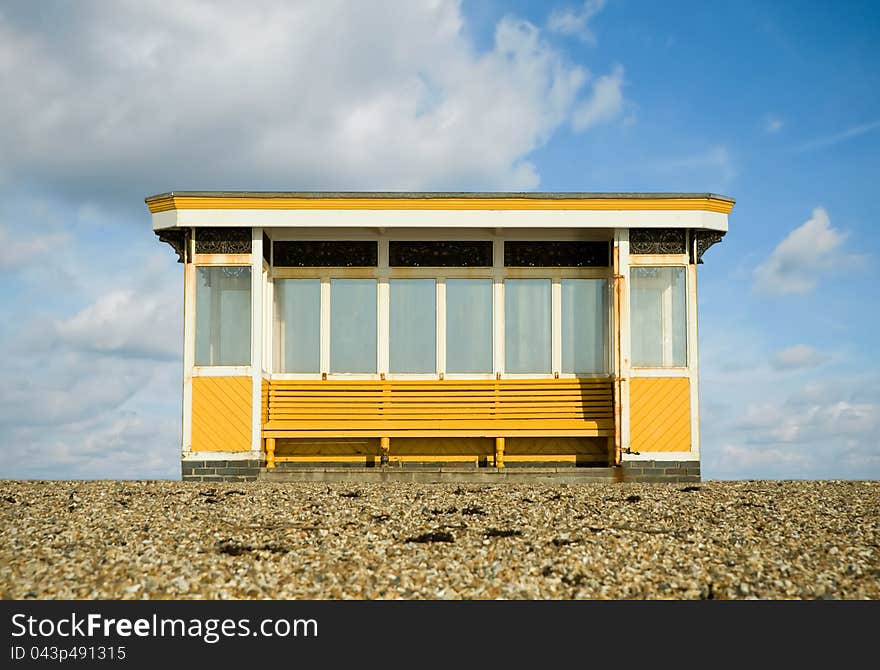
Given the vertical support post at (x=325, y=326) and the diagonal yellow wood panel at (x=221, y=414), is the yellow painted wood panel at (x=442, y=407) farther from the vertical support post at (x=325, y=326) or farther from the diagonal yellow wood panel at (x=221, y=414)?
the diagonal yellow wood panel at (x=221, y=414)

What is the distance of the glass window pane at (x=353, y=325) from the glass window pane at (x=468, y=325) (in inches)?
47.6

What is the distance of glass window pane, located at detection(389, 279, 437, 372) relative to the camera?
49.9ft

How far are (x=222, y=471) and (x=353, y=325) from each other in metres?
3.02

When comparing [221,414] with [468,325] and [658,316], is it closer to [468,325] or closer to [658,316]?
[468,325]

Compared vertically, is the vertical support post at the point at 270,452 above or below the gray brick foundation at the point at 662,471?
above

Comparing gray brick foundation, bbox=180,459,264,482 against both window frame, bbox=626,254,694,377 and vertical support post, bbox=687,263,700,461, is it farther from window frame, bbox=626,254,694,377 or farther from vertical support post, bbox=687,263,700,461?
vertical support post, bbox=687,263,700,461

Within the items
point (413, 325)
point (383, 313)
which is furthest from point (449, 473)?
point (383, 313)

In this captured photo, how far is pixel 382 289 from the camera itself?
1525 centimetres

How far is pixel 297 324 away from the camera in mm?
15367

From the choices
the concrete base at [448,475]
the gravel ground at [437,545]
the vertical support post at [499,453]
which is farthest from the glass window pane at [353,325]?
the gravel ground at [437,545]

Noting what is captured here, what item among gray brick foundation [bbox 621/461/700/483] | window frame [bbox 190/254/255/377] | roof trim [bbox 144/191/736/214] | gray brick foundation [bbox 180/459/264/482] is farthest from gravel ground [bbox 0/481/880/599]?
roof trim [bbox 144/191/736/214]

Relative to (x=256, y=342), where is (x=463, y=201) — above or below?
above

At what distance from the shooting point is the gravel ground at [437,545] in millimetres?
6898
